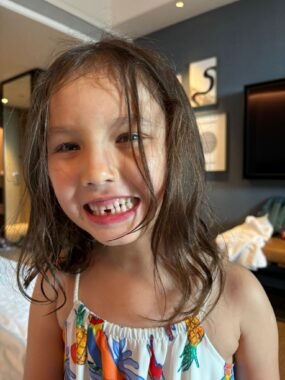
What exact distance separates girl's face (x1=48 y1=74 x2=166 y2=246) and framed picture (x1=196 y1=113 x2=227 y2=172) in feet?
6.65

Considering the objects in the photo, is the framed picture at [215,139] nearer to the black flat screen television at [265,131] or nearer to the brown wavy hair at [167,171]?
the black flat screen television at [265,131]

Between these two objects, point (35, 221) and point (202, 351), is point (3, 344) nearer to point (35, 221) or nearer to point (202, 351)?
point (35, 221)

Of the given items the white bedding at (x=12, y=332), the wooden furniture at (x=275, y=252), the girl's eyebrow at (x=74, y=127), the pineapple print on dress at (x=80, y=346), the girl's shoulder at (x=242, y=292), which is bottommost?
the wooden furniture at (x=275, y=252)

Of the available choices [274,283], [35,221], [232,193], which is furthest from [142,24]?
[35,221]

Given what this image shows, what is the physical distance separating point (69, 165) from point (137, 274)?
9.3 inches

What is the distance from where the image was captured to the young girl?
1.36ft

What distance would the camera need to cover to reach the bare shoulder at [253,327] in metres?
0.46

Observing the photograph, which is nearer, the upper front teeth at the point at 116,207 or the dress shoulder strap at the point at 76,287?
the upper front teeth at the point at 116,207

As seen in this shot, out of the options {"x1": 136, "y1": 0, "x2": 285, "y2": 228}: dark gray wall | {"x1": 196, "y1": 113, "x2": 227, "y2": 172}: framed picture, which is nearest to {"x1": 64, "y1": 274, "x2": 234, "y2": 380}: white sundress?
{"x1": 136, "y1": 0, "x2": 285, "y2": 228}: dark gray wall

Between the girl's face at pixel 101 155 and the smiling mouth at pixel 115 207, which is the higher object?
the girl's face at pixel 101 155

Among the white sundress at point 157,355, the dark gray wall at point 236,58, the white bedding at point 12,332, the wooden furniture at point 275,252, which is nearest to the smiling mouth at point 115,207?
the white sundress at point 157,355

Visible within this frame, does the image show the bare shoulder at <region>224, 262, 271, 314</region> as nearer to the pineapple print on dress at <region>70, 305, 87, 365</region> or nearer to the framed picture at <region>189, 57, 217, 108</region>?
the pineapple print on dress at <region>70, 305, 87, 365</region>

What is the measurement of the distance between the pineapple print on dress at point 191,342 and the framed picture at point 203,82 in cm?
221

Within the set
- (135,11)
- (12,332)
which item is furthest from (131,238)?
(135,11)
